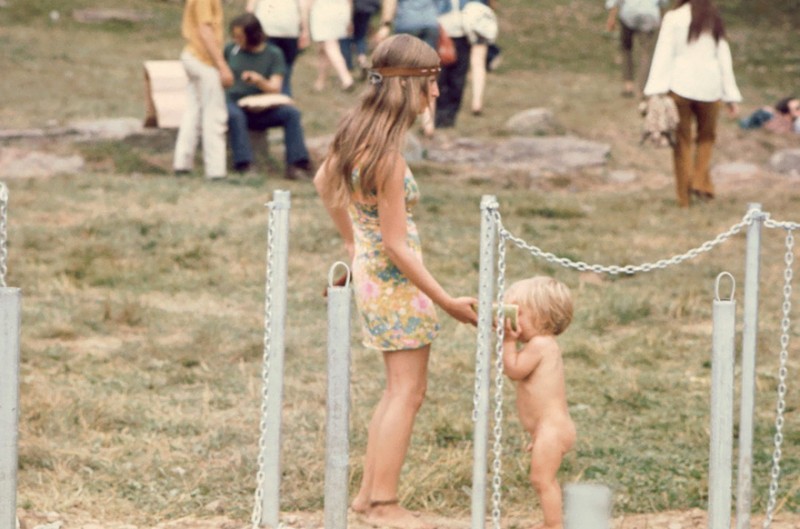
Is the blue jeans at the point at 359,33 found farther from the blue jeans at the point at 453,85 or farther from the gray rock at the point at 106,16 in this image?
the gray rock at the point at 106,16

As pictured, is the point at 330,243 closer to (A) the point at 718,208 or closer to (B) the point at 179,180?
(B) the point at 179,180

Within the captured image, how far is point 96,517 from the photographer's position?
5082mm

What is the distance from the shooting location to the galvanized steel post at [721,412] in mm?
4289

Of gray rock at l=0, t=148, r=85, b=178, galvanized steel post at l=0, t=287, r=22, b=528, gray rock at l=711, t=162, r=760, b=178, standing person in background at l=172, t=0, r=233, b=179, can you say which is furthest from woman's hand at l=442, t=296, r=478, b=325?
gray rock at l=711, t=162, r=760, b=178

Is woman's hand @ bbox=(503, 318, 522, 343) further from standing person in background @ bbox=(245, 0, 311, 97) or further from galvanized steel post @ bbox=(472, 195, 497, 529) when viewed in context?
standing person in background @ bbox=(245, 0, 311, 97)

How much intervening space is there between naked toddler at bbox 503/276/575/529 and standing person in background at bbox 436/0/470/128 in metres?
9.63

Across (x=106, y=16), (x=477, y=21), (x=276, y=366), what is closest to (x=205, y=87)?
(x=477, y=21)

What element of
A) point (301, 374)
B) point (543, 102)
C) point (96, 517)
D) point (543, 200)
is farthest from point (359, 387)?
point (543, 102)

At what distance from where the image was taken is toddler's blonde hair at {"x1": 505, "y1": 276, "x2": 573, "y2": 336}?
4.73 metres

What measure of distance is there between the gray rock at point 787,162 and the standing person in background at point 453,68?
2.95 m

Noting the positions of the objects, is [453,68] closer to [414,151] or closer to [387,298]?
[414,151]

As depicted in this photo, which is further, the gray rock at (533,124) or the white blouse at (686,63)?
the gray rock at (533,124)

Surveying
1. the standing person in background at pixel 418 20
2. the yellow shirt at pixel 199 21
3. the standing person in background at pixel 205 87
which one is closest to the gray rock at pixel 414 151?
the standing person in background at pixel 418 20

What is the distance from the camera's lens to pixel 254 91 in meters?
11.8
